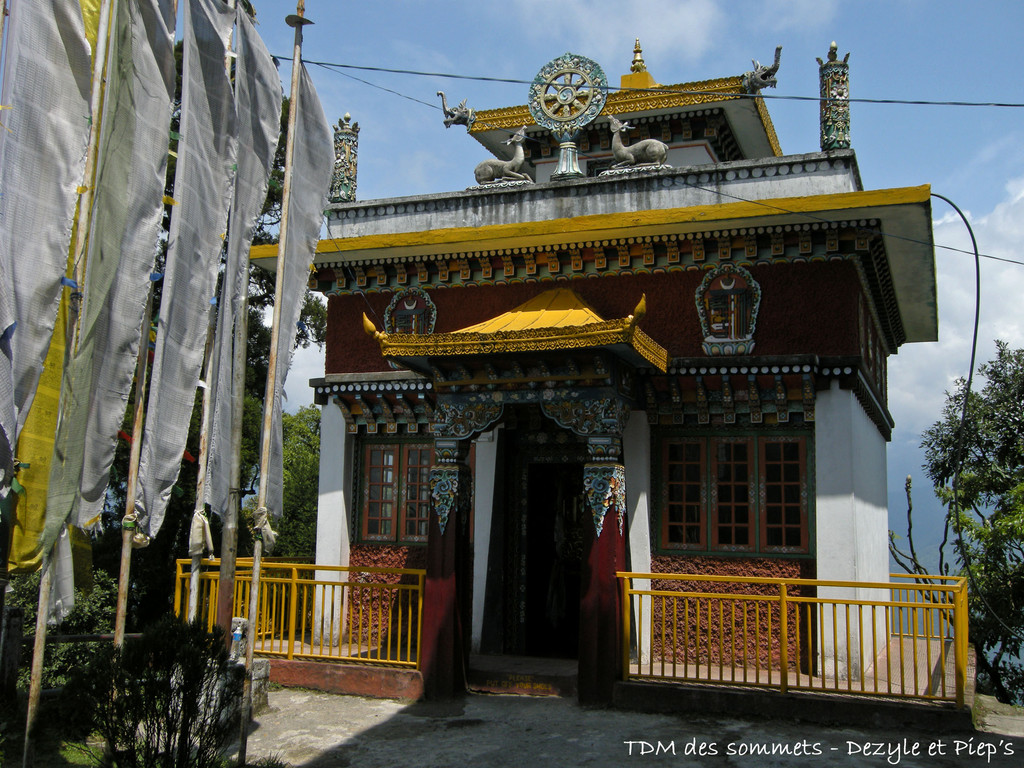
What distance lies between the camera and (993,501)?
20172 mm

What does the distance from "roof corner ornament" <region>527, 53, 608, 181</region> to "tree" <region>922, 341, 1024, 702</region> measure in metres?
8.46

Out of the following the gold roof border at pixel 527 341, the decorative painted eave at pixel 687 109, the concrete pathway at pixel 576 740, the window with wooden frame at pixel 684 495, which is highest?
the decorative painted eave at pixel 687 109

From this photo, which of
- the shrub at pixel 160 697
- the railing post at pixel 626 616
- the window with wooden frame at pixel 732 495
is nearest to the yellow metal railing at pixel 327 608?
the railing post at pixel 626 616

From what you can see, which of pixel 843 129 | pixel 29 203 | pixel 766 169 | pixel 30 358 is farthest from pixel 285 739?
pixel 843 129

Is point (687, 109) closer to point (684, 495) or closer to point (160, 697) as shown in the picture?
point (684, 495)

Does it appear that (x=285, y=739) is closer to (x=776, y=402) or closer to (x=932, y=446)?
(x=776, y=402)

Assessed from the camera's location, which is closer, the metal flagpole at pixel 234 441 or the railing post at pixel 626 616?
the metal flagpole at pixel 234 441

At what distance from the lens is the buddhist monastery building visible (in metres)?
10.3

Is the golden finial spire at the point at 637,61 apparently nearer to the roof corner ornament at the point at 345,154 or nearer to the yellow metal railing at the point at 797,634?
the roof corner ornament at the point at 345,154

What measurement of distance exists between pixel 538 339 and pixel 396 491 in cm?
413

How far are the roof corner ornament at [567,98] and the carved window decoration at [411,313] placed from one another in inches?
101

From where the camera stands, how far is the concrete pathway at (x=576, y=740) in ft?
25.7

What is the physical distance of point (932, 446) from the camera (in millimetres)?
21406

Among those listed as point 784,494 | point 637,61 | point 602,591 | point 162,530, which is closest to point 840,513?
point 784,494
